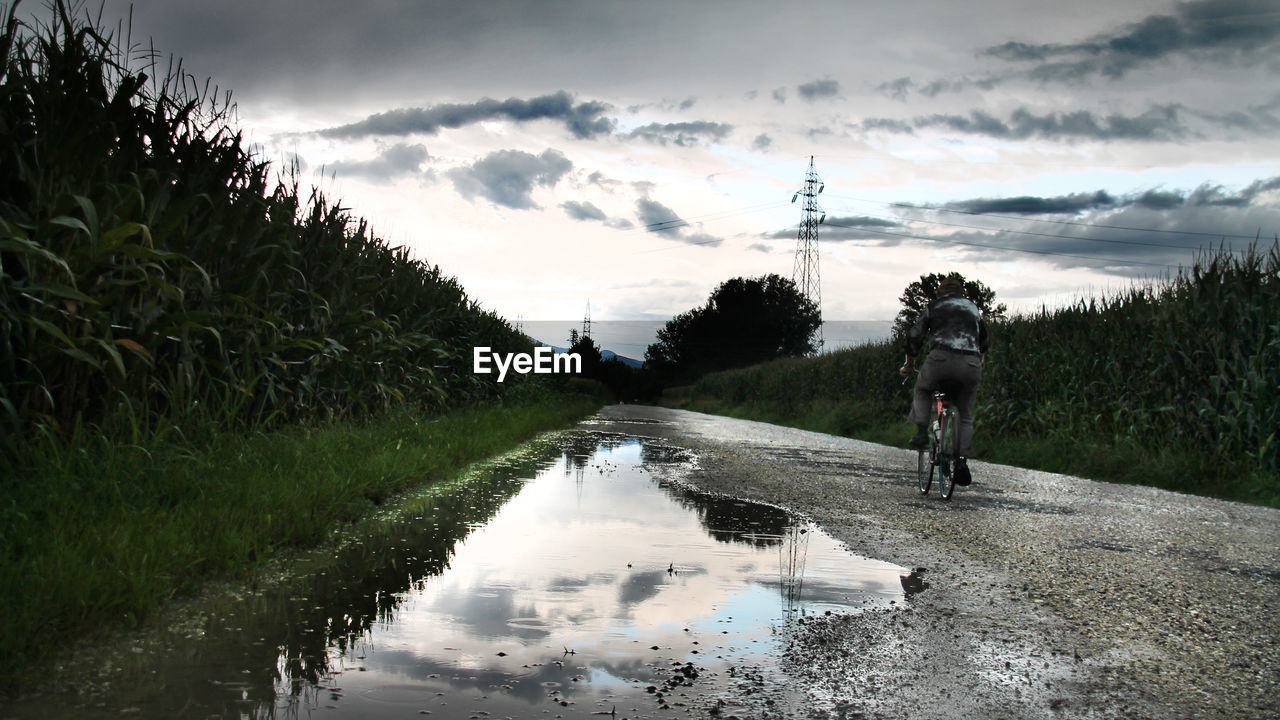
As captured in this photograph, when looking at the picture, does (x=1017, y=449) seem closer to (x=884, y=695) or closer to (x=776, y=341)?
(x=884, y=695)

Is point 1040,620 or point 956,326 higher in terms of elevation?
point 956,326

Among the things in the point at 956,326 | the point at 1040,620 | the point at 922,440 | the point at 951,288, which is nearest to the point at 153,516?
the point at 1040,620

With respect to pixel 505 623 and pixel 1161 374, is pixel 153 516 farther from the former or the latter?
pixel 1161 374

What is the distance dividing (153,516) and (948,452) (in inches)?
262

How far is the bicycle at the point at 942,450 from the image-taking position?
8.88m

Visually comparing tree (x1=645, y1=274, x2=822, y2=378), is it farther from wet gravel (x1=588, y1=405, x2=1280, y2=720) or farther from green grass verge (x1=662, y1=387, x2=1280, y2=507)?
wet gravel (x1=588, y1=405, x2=1280, y2=720)

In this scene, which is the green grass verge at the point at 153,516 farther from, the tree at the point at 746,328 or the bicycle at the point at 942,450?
the tree at the point at 746,328

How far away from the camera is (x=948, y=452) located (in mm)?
8945

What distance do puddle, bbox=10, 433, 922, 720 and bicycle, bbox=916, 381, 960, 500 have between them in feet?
9.45

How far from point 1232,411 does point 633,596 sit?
974 centimetres

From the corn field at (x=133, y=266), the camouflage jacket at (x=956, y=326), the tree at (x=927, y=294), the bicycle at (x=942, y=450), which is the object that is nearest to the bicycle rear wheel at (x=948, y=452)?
the bicycle at (x=942, y=450)

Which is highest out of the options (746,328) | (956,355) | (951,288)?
(746,328)

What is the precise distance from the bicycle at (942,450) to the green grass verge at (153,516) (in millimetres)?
4497

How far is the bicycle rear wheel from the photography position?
8.85m
